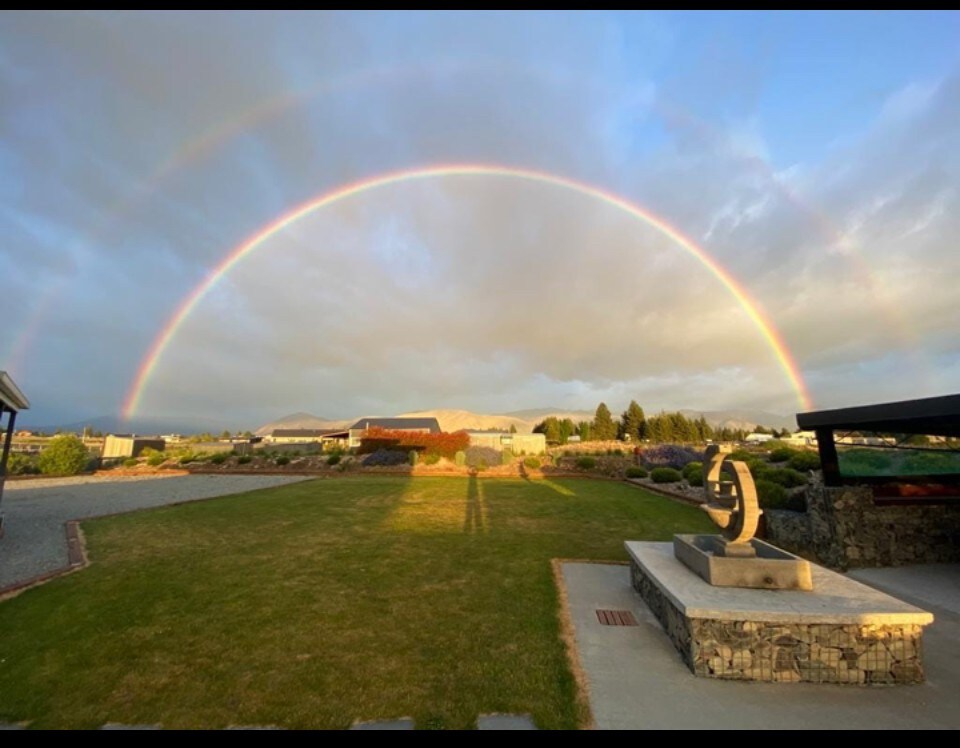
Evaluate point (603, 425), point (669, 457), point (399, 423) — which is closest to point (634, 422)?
point (603, 425)

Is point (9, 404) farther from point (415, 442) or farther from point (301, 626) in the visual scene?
point (415, 442)

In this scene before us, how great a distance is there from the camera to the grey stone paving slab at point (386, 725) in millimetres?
3410

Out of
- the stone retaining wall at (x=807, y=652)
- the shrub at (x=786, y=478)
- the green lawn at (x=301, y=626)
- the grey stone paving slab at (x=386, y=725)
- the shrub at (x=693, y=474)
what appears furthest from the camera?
the shrub at (x=693, y=474)

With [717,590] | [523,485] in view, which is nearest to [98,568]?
[717,590]

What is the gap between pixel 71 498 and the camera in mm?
15688

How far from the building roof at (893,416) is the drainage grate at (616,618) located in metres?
4.98

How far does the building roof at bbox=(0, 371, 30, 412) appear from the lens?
31.4 ft

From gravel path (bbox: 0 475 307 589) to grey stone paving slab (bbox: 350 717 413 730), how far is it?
23.6 ft

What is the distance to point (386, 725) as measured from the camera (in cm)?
345

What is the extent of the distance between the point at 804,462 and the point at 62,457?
3773 cm

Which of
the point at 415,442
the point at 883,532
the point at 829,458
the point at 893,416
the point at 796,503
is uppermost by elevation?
the point at 893,416

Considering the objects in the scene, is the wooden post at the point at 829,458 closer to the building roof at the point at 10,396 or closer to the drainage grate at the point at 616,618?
the drainage grate at the point at 616,618

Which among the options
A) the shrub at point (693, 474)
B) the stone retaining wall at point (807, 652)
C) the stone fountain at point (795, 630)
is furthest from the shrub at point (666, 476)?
the stone retaining wall at point (807, 652)
